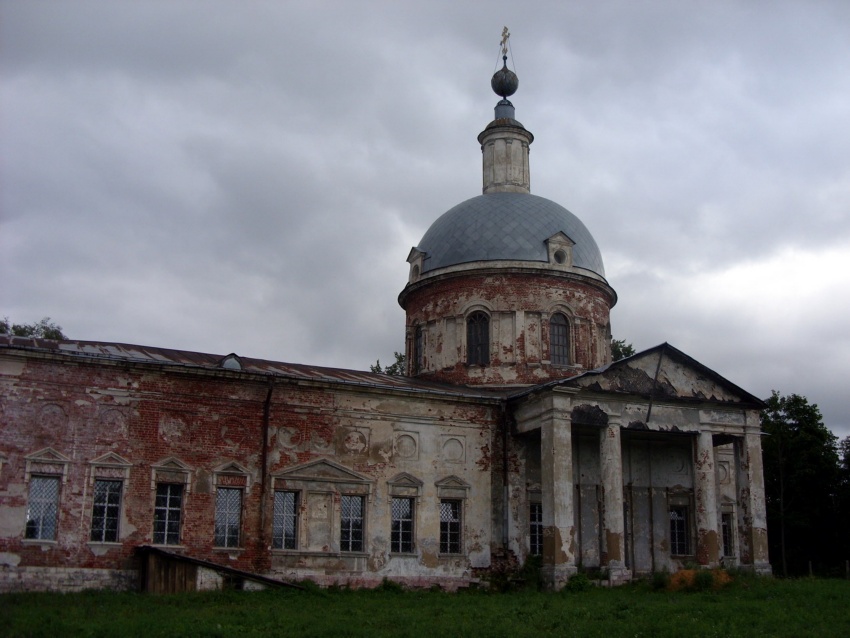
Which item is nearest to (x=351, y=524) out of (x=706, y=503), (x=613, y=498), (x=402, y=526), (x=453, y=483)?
(x=402, y=526)

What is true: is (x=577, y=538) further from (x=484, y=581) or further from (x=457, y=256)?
(x=457, y=256)

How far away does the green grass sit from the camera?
49.2ft

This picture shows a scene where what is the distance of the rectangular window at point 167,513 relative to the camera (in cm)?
2056

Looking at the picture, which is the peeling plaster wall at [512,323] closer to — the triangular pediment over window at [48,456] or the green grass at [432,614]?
the green grass at [432,614]

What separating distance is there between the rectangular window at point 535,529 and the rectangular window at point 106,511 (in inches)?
406

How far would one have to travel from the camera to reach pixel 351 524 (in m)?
22.7

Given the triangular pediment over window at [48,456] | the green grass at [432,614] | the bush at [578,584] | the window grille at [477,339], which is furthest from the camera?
the window grille at [477,339]

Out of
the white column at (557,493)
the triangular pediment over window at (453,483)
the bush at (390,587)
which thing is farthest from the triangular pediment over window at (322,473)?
the white column at (557,493)

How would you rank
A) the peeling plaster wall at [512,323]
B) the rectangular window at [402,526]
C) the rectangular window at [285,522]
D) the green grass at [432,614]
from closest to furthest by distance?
the green grass at [432,614]
the rectangular window at [285,522]
the rectangular window at [402,526]
the peeling plaster wall at [512,323]

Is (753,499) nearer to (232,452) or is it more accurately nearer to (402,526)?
(402,526)

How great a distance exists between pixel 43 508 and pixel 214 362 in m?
5.30

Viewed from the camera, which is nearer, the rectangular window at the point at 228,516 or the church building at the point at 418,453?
the church building at the point at 418,453

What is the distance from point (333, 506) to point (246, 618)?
6.67 m

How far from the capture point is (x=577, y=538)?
2506 cm
